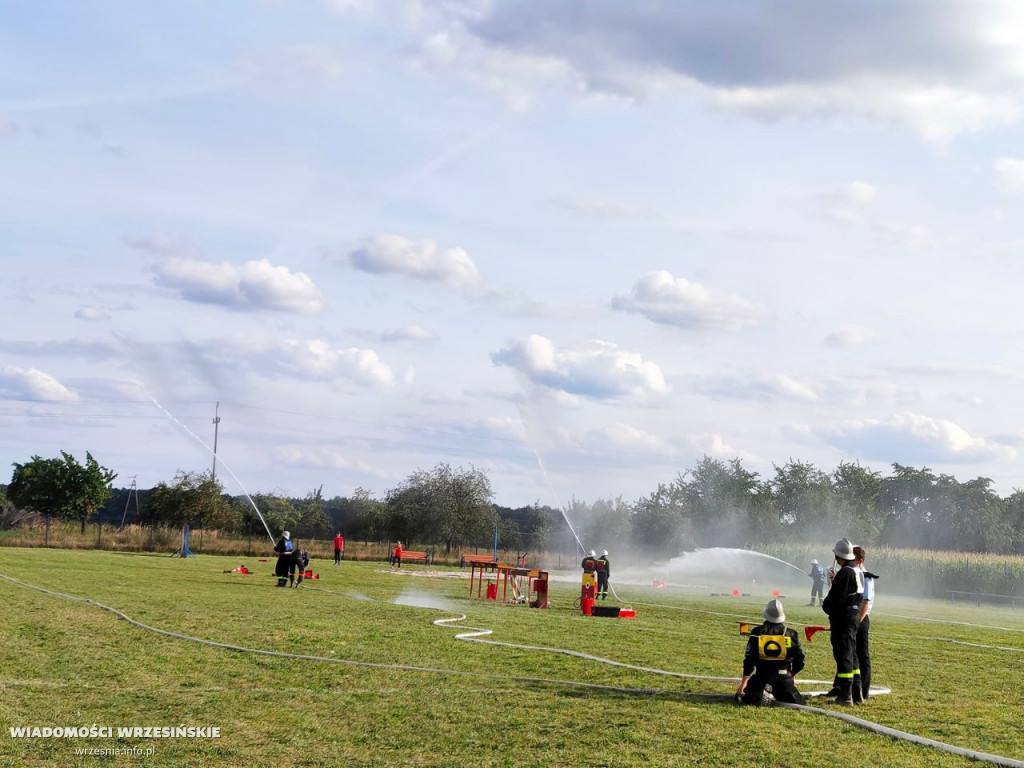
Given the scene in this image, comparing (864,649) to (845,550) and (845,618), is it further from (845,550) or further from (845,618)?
(845,550)

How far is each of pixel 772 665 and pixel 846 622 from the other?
1201 mm

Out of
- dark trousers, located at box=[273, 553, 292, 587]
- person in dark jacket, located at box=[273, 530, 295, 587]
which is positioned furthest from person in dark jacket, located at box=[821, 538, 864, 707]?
dark trousers, located at box=[273, 553, 292, 587]

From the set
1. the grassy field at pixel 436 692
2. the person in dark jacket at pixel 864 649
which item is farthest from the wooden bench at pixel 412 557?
the person in dark jacket at pixel 864 649

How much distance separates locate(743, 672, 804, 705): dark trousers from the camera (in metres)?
11.5

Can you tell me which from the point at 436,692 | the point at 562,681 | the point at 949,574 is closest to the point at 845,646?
the point at 562,681

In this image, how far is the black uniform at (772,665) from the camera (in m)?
11.4

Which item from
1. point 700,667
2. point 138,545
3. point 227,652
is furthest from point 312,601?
point 138,545

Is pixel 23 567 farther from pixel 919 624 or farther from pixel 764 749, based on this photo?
pixel 764 749

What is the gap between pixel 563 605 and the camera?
27.8 metres

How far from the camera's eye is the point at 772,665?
1148cm

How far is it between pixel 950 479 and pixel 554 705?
→ 107681mm

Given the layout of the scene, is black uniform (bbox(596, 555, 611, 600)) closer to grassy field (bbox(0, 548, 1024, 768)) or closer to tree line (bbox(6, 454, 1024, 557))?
grassy field (bbox(0, 548, 1024, 768))

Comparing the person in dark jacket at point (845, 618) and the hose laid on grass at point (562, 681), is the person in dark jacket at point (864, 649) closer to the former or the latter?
the person in dark jacket at point (845, 618)

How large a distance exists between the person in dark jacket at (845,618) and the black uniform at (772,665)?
574 mm
